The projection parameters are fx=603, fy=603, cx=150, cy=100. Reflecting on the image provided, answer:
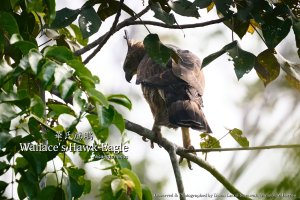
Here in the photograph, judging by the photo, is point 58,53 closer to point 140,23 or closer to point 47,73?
point 47,73

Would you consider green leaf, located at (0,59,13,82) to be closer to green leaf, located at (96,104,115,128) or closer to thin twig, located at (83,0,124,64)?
green leaf, located at (96,104,115,128)

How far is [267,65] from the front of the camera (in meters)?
2.54

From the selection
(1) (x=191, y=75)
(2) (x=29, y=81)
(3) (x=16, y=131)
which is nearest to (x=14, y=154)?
(3) (x=16, y=131)

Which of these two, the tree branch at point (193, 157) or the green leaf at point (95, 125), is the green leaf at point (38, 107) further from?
the tree branch at point (193, 157)

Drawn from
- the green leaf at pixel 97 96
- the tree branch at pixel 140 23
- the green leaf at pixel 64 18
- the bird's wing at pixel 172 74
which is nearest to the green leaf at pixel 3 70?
the green leaf at pixel 97 96

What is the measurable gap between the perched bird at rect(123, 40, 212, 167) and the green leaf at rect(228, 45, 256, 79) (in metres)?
1.58

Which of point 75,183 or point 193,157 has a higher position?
point 193,157

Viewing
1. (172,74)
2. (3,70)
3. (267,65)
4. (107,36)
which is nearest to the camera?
(3,70)

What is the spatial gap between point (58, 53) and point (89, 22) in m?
0.46

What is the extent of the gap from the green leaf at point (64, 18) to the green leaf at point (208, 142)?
163cm

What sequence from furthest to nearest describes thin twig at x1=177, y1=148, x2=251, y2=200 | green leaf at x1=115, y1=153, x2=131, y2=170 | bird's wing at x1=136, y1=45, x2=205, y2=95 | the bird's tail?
1. bird's wing at x1=136, y1=45, x2=205, y2=95
2. the bird's tail
3. thin twig at x1=177, y1=148, x2=251, y2=200
4. green leaf at x1=115, y1=153, x2=131, y2=170

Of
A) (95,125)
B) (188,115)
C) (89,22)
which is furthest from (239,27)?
(188,115)

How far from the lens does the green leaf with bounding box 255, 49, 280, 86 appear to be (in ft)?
8.28

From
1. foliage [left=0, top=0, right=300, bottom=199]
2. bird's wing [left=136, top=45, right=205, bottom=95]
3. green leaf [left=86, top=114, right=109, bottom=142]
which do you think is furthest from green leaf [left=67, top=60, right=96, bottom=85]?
bird's wing [left=136, top=45, right=205, bottom=95]
